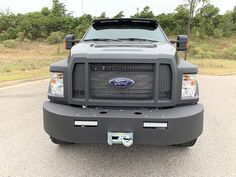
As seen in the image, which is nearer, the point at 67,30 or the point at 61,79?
the point at 61,79

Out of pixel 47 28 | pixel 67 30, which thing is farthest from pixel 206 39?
pixel 47 28

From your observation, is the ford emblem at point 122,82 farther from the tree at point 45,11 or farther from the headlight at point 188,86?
the tree at point 45,11

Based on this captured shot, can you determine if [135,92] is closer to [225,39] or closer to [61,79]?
[61,79]

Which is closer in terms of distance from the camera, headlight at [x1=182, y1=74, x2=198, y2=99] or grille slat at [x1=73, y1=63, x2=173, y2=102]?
grille slat at [x1=73, y1=63, x2=173, y2=102]

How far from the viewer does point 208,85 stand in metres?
10.4

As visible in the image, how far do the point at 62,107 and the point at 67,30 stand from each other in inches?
1510

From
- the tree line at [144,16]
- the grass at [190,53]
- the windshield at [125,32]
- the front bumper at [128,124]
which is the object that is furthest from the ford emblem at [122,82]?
the tree line at [144,16]

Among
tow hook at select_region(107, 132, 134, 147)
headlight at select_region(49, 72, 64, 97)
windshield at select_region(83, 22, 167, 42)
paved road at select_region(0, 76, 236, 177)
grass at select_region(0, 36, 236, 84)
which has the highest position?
windshield at select_region(83, 22, 167, 42)

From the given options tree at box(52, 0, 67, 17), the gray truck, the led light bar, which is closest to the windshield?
the gray truck

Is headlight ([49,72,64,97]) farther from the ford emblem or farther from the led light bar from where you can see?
the ford emblem

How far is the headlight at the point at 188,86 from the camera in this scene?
140 inches

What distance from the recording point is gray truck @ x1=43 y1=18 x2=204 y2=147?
3.25 metres

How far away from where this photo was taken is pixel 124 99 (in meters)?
3.47

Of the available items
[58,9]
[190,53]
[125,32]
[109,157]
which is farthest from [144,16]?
[109,157]
